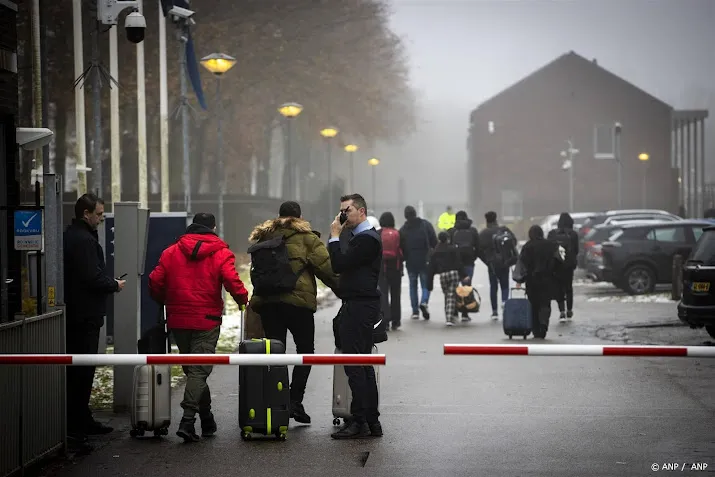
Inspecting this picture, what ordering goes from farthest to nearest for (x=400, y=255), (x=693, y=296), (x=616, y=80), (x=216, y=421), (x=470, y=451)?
(x=616, y=80) < (x=400, y=255) < (x=693, y=296) < (x=216, y=421) < (x=470, y=451)

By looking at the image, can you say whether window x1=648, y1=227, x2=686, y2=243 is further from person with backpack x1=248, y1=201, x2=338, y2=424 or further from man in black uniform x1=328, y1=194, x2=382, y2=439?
man in black uniform x1=328, y1=194, x2=382, y2=439

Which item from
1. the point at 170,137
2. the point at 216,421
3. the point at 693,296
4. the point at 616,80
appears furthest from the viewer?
the point at 616,80

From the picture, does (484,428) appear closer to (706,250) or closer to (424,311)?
(706,250)

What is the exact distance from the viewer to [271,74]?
39.3 metres

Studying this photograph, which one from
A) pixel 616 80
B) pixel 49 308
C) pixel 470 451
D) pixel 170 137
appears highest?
pixel 616 80

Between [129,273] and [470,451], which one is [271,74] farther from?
[470,451]

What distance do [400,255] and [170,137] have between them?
84.2 feet

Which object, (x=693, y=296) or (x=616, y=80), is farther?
(x=616, y=80)

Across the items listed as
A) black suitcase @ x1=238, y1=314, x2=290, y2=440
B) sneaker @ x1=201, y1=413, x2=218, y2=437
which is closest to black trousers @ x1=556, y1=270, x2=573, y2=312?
sneaker @ x1=201, y1=413, x2=218, y2=437

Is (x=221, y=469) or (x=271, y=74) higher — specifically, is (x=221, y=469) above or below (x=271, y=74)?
below

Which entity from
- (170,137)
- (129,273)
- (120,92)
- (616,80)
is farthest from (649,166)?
(129,273)

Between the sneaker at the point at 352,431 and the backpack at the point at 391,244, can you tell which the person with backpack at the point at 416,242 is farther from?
the sneaker at the point at 352,431

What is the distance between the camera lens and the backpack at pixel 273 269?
10.1 meters

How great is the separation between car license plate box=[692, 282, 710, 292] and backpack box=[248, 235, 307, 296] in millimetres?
8093
